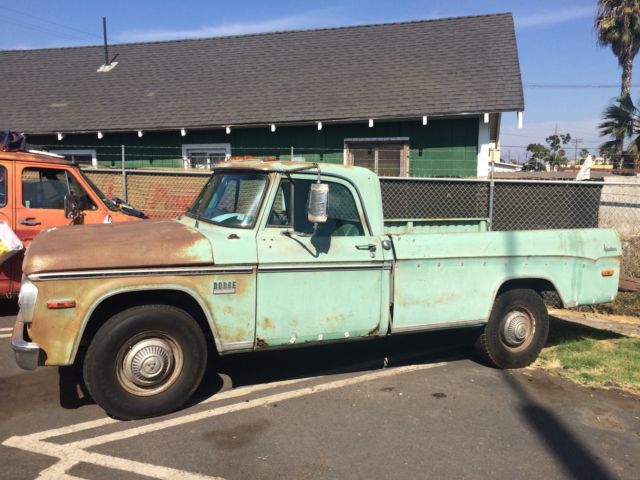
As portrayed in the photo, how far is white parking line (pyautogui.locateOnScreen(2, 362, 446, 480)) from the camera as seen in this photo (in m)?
3.30

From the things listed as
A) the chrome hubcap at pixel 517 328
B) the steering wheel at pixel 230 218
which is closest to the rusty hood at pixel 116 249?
the steering wheel at pixel 230 218

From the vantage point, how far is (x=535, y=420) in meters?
4.16

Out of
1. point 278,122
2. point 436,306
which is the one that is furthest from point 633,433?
point 278,122

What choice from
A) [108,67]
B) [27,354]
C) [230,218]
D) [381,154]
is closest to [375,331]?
[230,218]

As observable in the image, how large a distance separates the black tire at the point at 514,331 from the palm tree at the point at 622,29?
2814 centimetres

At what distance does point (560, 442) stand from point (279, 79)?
14.0 meters

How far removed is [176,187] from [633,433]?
8.70 m

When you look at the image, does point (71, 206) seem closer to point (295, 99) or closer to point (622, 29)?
point (295, 99)

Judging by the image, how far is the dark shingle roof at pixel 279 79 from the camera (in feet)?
45.1

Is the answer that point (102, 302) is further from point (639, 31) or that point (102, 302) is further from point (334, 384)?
point (639, 31)

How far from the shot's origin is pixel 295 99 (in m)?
14.9

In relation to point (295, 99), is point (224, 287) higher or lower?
lower

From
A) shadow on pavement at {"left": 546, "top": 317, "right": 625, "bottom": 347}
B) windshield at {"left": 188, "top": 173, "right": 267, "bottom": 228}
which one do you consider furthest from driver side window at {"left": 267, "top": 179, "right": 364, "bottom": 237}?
shadow on pavement at {"left": 546, "top": 317, "right": 625, "bottom": 347}

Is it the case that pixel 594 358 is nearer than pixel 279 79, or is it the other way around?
pixel 594 358
